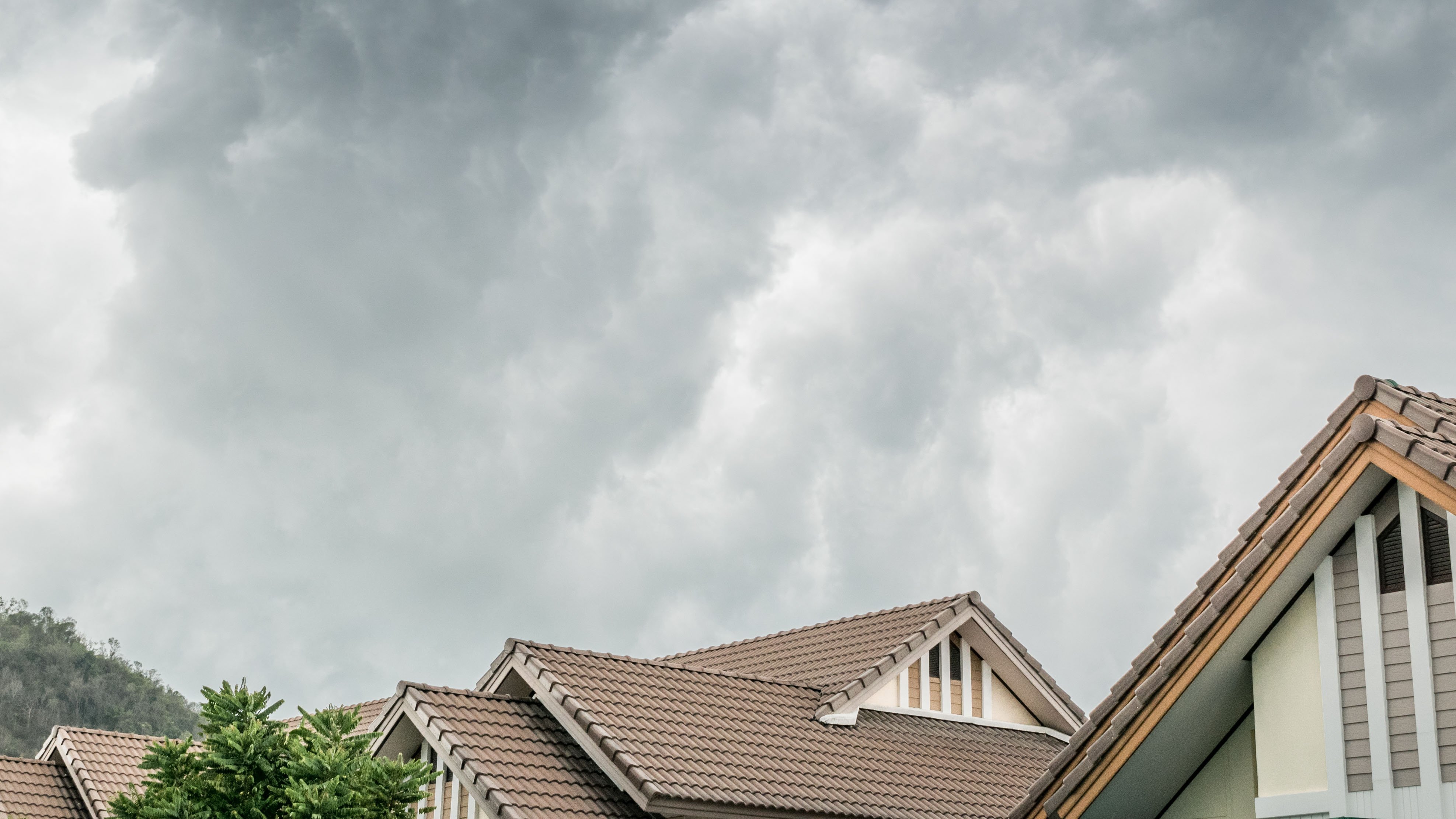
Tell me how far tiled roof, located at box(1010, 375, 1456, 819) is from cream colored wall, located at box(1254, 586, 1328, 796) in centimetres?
58

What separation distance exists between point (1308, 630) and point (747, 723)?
10651 mm

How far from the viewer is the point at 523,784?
16.9 m

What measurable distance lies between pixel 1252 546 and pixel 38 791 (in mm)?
25478

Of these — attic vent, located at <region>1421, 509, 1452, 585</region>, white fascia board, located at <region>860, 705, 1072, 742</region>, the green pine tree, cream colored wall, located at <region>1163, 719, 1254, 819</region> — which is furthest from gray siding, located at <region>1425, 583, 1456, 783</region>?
white fascia board, located at <region>860, 705, 1072, 742</region>

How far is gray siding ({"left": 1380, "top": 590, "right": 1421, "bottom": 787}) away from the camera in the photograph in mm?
9266

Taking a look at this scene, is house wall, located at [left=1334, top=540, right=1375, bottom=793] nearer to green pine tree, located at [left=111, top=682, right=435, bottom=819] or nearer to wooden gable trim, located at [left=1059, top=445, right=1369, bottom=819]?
wooden gable trim, located at [left=1059, top=445, right=1369, bottom=819]

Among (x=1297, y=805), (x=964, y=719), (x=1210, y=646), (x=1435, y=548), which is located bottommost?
(x=1297, y=805)

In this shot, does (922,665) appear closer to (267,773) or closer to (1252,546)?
(267,773)

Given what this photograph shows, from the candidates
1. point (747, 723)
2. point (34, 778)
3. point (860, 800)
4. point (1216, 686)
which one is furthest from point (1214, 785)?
point (34, 778)

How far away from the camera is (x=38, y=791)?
2775 cm

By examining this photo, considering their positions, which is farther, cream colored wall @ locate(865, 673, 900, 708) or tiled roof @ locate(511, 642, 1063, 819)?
cream colored wall @ locate(865, 673, 900, 708)

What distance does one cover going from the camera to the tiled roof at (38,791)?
2700 centimetres

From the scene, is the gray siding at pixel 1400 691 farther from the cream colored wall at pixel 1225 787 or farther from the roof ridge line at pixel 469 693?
the roof ridge line at pixel 469 693

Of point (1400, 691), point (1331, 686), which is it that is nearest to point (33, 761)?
point (1331, 686)
